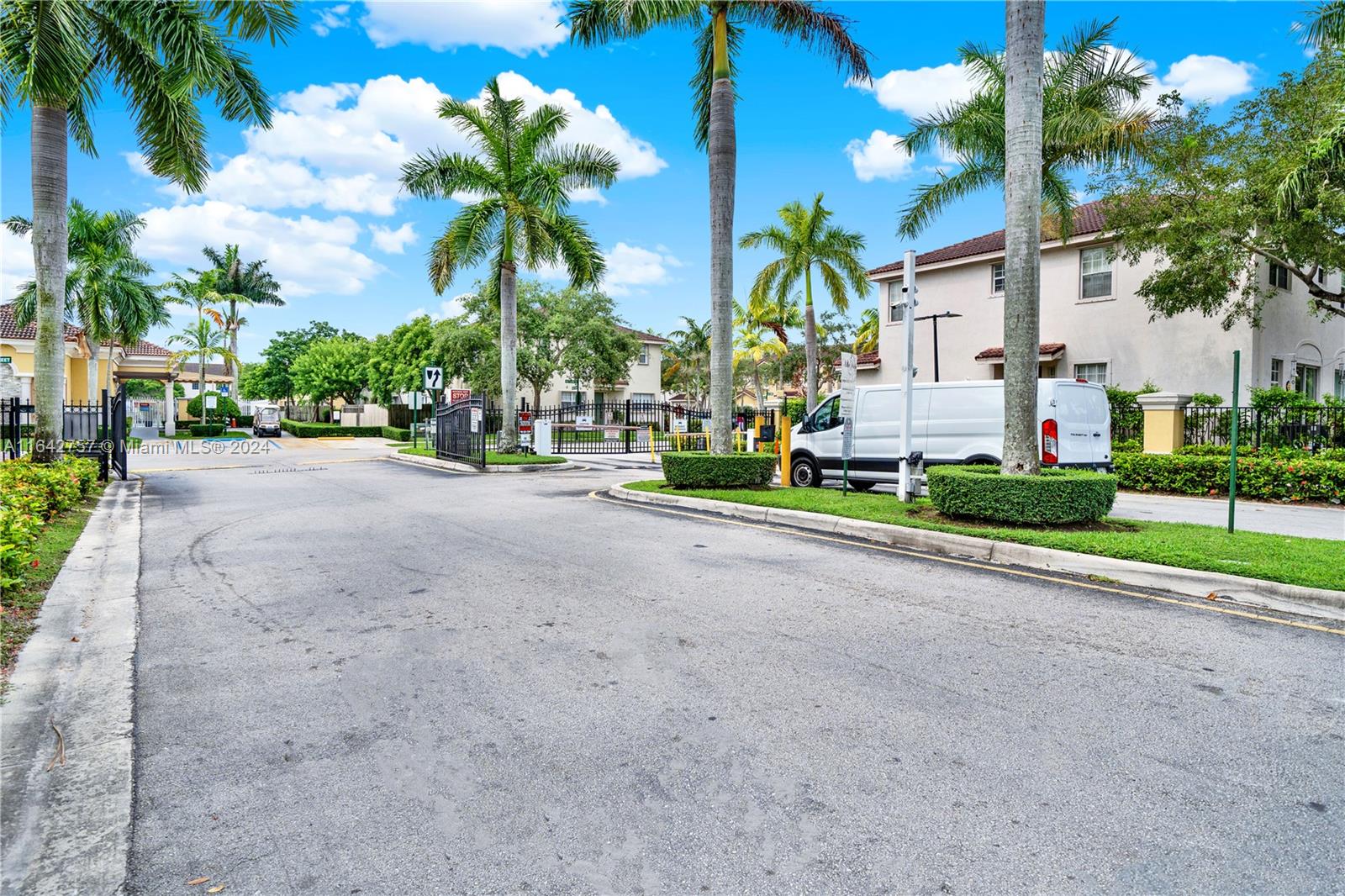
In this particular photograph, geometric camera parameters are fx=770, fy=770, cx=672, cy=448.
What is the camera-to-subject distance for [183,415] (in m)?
82.6

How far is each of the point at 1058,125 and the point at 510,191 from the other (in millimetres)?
14616

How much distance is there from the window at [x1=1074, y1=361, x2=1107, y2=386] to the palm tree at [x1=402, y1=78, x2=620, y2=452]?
15.5 meters

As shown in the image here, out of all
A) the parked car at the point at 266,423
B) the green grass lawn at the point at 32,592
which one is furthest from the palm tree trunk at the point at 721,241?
the parked car at the point at 266,423

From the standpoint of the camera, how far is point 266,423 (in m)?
48.1

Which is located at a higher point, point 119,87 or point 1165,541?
→ point 119,87

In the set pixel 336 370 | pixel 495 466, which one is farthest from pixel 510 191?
pixel 336 370

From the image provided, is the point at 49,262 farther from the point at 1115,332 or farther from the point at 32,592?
the point at 1115,332

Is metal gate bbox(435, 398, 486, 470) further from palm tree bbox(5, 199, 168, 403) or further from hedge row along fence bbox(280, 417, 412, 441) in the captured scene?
hedge row along fence bbox(280, 417, 412, 441)

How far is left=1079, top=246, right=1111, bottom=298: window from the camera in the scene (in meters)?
23.6

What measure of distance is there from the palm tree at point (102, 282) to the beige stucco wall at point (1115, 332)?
33.3 meters

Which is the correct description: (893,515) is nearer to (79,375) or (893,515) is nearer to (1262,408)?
(1262,408)

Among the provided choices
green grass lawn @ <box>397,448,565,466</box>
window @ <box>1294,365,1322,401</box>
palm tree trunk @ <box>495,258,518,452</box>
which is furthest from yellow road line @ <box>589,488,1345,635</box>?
window @ <box>1294,365,1322,401</box>

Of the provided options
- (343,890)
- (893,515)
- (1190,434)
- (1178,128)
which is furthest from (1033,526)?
(1178,128)

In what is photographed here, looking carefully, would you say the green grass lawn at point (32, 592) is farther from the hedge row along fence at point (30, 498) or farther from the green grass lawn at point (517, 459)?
the green grass lawn at point (517, 459)
